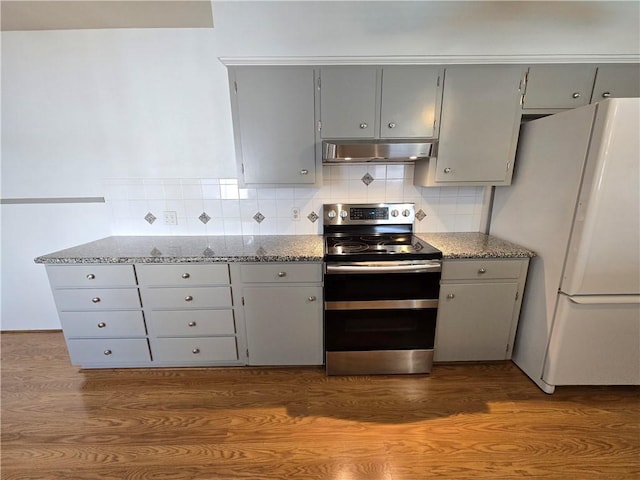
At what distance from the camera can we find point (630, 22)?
167 centimetres

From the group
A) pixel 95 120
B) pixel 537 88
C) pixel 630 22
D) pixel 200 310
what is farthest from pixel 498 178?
pixel 95 120

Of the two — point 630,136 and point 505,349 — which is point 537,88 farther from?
point 505,349

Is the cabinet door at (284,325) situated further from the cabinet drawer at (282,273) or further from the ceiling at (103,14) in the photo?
the ceiling at (103,14)

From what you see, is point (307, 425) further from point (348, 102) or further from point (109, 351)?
point (348, 102)

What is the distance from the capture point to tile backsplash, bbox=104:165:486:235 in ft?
7.17

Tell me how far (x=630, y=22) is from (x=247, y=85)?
2.42 m

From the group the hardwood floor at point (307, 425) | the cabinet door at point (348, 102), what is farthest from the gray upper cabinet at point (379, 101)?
the hardwood floor at point (307, 425)

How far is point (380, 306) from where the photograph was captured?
5.65 ft

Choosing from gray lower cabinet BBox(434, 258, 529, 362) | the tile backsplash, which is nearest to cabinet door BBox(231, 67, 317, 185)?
the tile backsplash

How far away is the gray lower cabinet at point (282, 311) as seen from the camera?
175 cm

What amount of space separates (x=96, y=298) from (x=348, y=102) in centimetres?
210

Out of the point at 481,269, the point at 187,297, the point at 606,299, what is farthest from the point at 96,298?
the point at 606,299

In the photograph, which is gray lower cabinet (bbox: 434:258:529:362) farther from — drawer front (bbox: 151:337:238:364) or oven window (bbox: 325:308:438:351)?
drawer front (bbox: 151:337:238:364)

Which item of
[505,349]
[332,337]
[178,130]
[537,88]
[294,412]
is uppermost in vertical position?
[537,88]
